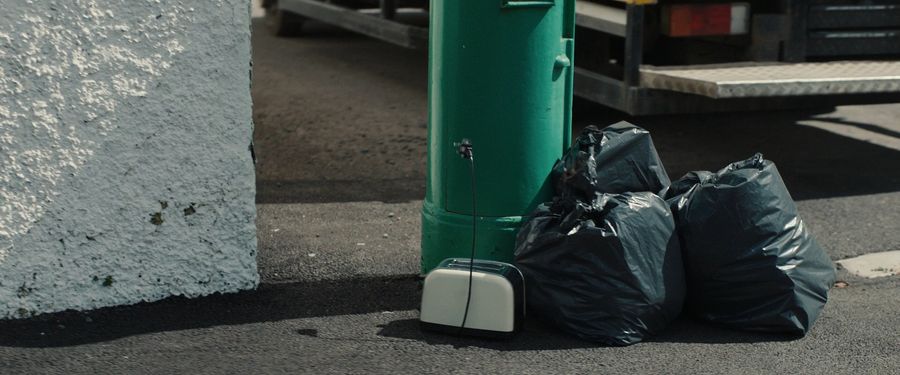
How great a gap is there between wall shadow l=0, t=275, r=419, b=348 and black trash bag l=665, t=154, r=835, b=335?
42.5 inches

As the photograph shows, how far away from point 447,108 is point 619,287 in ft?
3.06

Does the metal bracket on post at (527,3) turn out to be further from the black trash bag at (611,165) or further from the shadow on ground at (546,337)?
the shadow on ground at (546,337)

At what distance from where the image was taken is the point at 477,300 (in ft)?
13.8

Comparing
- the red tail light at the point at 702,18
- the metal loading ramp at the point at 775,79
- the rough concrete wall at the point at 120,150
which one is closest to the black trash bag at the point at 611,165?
the rough concrete wall at the point at 120,150

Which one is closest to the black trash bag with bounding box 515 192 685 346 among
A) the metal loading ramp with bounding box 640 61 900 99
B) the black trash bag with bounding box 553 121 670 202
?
the black trash bag with bounding box 553 121 670 202

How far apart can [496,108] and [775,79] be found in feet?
7.74

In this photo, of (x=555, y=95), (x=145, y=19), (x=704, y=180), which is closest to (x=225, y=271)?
(x=145, y=19)

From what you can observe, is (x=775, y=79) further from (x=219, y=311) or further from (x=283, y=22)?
(x=283, y=22)

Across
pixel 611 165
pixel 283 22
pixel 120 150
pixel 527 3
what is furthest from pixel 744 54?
pixel 283 22

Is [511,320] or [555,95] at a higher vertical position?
[555,95]

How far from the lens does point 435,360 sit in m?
4.07

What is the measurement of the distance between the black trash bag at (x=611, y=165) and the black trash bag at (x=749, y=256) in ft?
0.68

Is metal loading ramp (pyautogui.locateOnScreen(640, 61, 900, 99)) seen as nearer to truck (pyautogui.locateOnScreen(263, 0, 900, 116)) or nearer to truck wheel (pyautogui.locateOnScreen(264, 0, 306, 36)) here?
truck (pyautogui.locateOnScreen(263, 0, 900, 116))

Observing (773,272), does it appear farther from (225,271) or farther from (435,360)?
(225,271)
